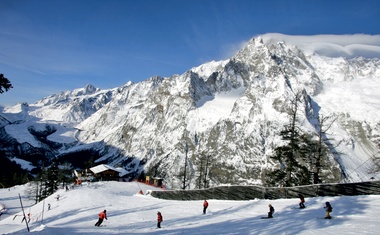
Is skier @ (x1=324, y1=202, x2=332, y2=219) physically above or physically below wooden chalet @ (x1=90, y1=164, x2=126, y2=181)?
below

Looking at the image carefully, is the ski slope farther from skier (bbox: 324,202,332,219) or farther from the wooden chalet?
the wooden chalet

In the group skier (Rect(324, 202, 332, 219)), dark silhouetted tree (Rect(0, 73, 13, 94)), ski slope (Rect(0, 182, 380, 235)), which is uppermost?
dark silhouetted tree (Rect(0, 73, 13, 94))

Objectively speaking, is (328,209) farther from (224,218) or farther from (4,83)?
(4,83)

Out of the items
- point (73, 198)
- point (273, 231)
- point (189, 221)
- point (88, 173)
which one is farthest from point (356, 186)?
point (88, 173)

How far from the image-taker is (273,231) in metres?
20.8

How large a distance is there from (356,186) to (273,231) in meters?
12.6

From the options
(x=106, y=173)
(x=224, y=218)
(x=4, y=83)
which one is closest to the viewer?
(x=4, y=83)

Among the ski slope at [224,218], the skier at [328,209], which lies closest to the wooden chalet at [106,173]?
the ski slope at [224,218]

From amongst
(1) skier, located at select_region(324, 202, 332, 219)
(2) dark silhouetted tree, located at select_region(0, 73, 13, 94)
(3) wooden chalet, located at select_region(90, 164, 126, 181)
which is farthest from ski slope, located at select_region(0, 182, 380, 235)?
(3) wooden chalet, located at select_region(90, 164, 126, 181)

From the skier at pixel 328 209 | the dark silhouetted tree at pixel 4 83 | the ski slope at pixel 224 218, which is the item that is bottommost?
the ski slope at pixel 224 218

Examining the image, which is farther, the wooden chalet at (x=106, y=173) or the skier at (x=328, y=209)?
the wooden chalet at (x=106, y=173)

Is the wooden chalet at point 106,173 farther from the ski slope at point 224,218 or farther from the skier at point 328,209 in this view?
the skier at point 328,209

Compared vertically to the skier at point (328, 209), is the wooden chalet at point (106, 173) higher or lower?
higher

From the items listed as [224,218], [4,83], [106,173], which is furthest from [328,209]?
[106,173]
